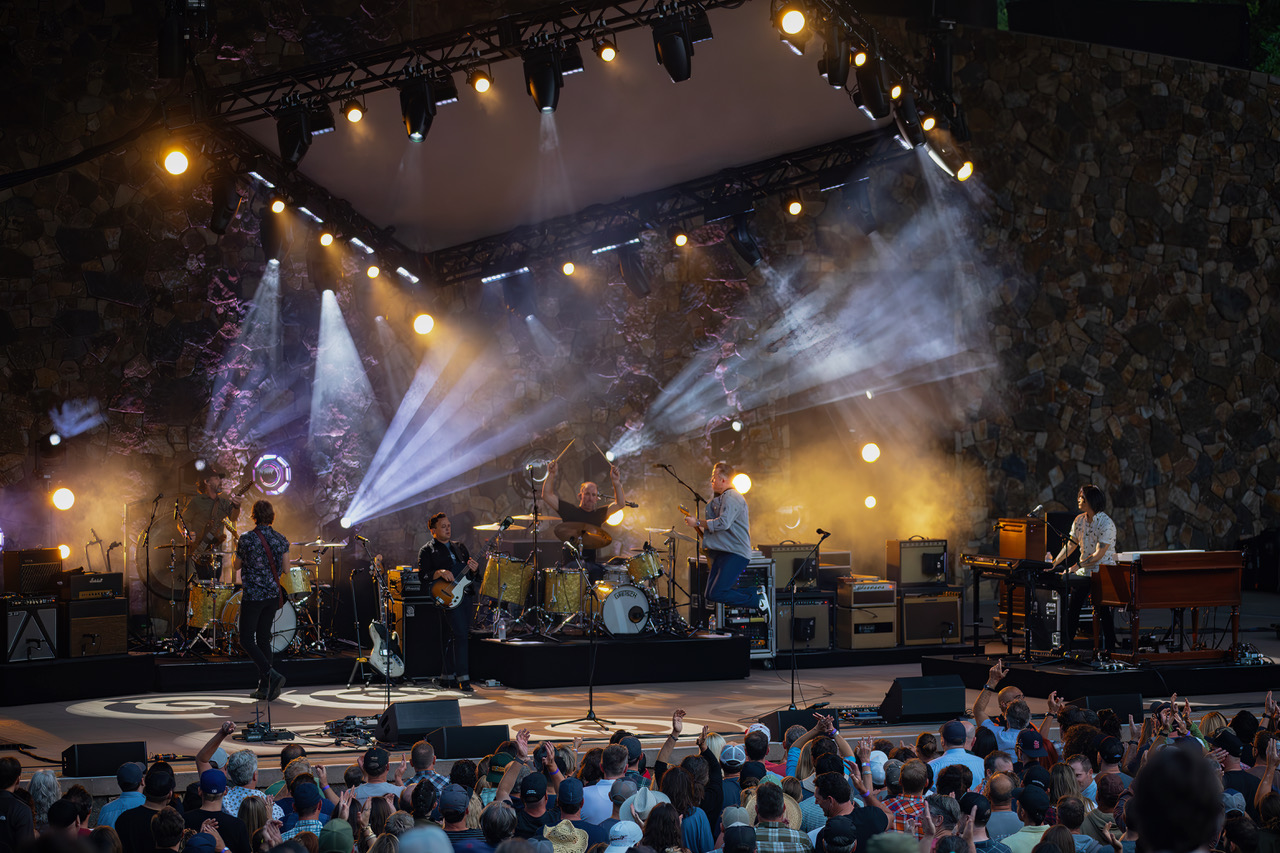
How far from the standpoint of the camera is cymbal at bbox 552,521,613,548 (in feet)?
38.7

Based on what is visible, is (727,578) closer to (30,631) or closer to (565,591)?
(565,591)

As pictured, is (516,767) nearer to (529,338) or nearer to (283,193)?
(283,193)

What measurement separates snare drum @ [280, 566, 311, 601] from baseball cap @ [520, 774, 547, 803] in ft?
24.4

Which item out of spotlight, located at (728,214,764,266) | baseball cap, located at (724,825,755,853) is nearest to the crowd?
baseball cap, located at (724,825,755,853)

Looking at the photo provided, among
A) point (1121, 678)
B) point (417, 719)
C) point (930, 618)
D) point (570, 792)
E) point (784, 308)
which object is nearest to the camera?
point (570, 792)

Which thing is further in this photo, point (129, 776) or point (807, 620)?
point (807, 620)

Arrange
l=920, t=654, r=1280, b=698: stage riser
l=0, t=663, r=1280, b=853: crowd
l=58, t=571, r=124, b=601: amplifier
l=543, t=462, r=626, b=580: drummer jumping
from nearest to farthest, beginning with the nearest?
l=0, t=663, r=1280, b=853: crowd → l=920, t=654, r=1280, b=698: stage riser → l=58, t=571, r=124, b=601: amplifier → l=543, t=462, r=626, b=580: drummer jumping

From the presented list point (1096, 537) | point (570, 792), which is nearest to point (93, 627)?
point (570, 792)

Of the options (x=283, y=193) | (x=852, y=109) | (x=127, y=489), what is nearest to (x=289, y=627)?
(x=127, y=489)

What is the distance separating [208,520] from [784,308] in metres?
7.77

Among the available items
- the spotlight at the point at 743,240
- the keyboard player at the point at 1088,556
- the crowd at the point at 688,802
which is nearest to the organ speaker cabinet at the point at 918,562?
the keyboard player at the point at 1088,556

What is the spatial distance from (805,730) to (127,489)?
364 inches

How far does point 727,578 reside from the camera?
11.3 metres

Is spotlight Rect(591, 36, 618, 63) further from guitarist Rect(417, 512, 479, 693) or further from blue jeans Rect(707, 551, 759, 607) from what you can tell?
blue jeans Rect(707, 551, 759, 607)
